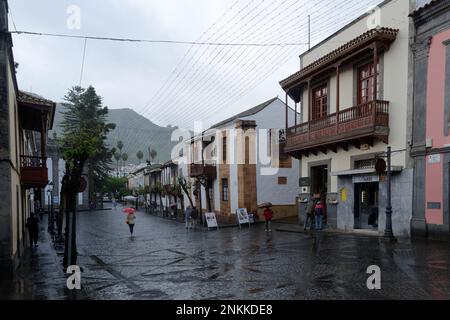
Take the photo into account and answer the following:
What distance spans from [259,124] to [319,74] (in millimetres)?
9516

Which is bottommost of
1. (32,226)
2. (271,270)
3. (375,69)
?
(271,270)

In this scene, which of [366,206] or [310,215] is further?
[310,215]

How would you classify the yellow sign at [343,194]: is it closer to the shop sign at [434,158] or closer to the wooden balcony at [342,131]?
the wooden balcony at [342,131]

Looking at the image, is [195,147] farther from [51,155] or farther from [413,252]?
[413,252]

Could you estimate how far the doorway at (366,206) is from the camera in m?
17.9

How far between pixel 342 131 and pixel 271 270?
378 inches

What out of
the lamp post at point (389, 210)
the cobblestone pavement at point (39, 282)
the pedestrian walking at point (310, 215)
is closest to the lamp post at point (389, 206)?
the lamp post at point (389, 210)

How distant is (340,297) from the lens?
7.66 metres

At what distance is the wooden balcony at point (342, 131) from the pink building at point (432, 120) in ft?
4.57

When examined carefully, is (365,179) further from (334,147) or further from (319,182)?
(319,182)

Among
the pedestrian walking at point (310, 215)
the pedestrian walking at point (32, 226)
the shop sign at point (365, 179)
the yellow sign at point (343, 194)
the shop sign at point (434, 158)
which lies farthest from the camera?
the pedestrian walking at point (310, 215)

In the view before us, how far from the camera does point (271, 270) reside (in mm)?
10656

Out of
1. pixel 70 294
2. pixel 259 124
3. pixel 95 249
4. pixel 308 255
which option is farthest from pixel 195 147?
pixel 70 294

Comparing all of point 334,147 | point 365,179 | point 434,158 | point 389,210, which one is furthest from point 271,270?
point 334,147
